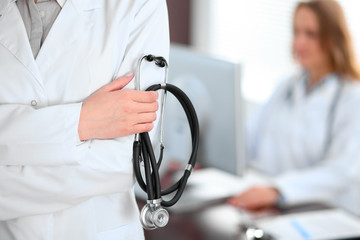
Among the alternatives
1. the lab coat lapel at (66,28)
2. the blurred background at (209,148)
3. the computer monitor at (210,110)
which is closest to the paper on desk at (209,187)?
the blurred background at (209,148)

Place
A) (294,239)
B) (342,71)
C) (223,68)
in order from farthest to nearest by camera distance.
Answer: (342,71) < (223,68) < (294,239)

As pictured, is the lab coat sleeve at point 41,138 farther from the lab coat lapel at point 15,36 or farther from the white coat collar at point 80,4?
the white coat collar at point 80,4

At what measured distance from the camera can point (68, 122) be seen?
1.13 metres

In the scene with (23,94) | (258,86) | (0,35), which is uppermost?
(0,35)

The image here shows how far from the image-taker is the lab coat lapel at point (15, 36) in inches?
45.7

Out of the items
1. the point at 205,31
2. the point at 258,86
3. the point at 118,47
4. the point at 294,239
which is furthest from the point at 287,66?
the point at 118,47

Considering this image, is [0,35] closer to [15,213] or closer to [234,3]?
[15,213]

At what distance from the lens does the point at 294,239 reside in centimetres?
167

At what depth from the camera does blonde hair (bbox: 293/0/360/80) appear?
2.48 meters

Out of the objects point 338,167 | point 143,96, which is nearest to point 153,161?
point 143,96

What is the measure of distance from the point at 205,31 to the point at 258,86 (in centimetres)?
66

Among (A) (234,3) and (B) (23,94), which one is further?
(A) (234,3)

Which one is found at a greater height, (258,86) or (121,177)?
(121,177)

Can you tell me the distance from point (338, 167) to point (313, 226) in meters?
0.62
